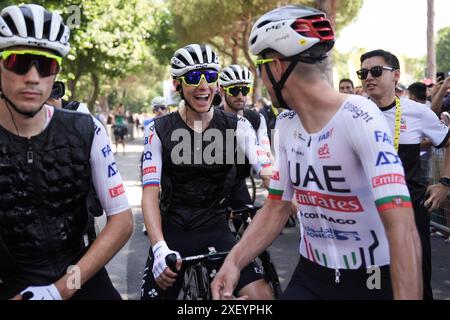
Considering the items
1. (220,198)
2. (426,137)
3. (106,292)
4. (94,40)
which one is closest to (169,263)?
(106,292)

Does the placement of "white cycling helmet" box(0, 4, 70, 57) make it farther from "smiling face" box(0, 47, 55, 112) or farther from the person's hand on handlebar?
the person's hand on handlebar

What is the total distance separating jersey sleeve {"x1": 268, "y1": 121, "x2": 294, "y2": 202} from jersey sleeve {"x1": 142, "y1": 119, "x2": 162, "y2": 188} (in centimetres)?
101

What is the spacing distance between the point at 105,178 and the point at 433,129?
3300 millimetres

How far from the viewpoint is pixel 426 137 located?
511cm

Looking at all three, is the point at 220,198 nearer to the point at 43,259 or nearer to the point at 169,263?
the point at 169,263

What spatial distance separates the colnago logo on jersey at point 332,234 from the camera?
2672 millimetres

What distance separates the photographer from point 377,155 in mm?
2420

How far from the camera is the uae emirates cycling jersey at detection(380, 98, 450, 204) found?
4.86 m

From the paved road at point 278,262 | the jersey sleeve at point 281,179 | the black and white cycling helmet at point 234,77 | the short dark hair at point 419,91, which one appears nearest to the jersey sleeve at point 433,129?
the paved road at point 278,262

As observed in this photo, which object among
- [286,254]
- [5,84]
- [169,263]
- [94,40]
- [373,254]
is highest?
[94,40]

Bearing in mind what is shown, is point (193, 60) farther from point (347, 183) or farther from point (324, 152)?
point (347, 183)

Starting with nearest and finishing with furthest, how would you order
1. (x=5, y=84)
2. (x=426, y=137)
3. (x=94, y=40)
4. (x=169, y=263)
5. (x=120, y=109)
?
(x=5, y=84), (x=169, y=263), (x=426, y=137), (x=94, y=40), (x=120, y=109)

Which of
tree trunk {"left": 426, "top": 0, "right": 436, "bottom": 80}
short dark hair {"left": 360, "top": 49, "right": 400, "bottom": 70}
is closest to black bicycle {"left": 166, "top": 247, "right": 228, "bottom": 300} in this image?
short dark hair {"left": 360, "top": 49, "right": 400, "bottom": 70}

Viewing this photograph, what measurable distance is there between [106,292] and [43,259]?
1.20 feet
